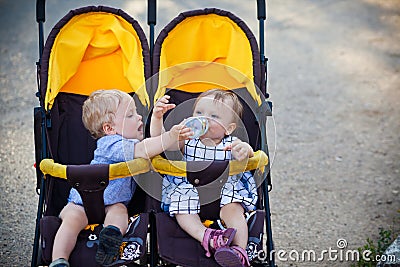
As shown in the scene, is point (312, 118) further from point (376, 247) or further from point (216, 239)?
point (216, 239)

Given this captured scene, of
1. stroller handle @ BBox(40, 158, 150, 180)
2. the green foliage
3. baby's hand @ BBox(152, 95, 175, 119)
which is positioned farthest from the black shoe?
the green foliage

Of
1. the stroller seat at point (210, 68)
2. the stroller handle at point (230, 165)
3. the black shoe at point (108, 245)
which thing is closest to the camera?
the black shoe at point (108, 245)

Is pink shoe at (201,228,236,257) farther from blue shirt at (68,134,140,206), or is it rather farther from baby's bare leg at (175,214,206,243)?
blue shirt at (68,134,140,206)

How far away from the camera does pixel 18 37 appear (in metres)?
7.05

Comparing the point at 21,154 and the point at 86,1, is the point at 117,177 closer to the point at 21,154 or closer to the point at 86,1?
the point at 21,154

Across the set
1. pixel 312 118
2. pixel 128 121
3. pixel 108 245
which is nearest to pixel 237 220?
pixel 108 245

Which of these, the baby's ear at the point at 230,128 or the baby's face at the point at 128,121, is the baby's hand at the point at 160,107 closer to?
the baby's face at the point at 128,121

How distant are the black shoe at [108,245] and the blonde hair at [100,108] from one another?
0.60 m

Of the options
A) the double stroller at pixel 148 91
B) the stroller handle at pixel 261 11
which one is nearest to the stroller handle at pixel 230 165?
the double stroller at pixel 148 91

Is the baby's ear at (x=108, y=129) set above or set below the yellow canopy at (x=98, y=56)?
below

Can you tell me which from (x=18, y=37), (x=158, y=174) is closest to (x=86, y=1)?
(x=18, y=37)

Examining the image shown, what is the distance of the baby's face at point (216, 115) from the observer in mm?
3332

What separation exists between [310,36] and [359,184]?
2710mm

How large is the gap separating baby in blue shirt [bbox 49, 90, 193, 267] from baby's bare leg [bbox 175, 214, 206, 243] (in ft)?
0.80
